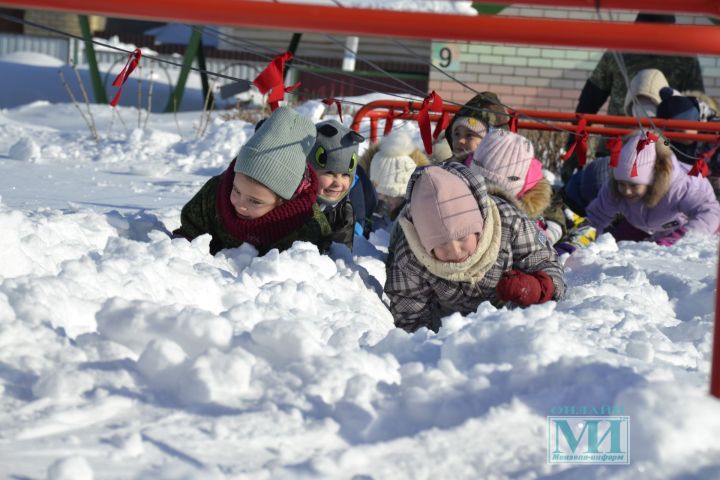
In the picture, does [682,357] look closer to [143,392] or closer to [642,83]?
[143,392]

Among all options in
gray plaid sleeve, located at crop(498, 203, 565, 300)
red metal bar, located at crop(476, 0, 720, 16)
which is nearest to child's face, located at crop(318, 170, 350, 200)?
gray plaid sleeve, located at crop(498, 203, 565, 300)

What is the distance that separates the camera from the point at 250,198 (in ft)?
13.3

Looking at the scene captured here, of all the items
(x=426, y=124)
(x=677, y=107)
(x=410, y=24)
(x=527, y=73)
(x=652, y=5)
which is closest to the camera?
(x=652, y=5)

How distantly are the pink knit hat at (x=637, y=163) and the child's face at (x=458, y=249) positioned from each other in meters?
2.84

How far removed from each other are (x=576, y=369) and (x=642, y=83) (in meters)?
6.79

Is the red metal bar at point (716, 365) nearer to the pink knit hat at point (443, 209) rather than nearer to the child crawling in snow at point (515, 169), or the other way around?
the pink knit hat at point (443, 209)

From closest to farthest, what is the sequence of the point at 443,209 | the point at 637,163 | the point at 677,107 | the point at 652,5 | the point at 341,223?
the point at 652,5 → the point at 443,209 → the point at 341,223 → the point at 637,163 → the point at 677,107

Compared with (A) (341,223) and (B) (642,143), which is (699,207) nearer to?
(B) (642,143)

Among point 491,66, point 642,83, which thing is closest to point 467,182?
point 642,83

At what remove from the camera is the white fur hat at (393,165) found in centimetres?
643

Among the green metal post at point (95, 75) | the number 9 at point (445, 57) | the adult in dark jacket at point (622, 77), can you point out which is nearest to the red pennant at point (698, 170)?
the adult in dark jacket at point (622, 77)

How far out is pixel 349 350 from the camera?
2.50 metres

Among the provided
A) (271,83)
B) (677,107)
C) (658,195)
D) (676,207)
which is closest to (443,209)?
(271,83)

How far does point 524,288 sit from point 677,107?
464 cm
